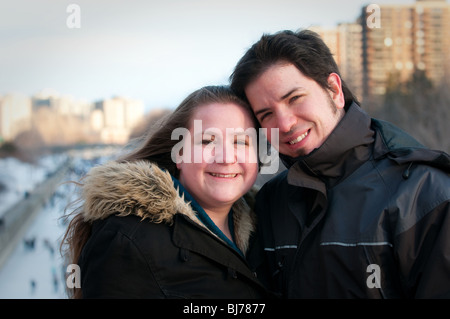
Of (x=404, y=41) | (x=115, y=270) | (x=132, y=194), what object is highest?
(x=404, y=41)

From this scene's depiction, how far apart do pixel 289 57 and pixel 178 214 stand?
104cm

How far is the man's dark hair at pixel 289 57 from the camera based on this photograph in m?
2.25

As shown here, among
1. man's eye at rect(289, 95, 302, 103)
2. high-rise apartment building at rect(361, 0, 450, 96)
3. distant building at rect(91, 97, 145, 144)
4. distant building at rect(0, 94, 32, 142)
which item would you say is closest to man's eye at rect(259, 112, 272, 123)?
man's eye at rect(289, 95, 302, 103)

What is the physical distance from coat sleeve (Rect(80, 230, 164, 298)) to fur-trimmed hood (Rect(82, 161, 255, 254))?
0.15m

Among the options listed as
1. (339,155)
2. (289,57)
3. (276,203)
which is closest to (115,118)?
(276,203)

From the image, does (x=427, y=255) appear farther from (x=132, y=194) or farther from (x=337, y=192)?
(x=132, y=194)

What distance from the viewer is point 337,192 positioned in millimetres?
2061

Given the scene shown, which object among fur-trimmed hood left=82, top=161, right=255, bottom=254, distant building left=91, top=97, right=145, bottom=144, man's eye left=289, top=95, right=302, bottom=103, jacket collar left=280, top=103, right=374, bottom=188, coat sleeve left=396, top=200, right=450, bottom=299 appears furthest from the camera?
distant building left=91, top=97, right=145, bottom=144

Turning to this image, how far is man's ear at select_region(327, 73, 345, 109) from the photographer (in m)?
2.31

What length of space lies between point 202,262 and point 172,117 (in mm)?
939

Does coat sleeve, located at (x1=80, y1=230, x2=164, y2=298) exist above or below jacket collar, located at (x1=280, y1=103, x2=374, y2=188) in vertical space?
below

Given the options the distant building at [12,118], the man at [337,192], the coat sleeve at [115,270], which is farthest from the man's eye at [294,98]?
the distant building at [12,118]

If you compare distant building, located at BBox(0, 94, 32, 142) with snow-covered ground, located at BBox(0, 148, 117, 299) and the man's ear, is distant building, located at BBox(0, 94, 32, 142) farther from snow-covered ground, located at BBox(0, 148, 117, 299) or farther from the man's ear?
the man's ear
